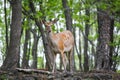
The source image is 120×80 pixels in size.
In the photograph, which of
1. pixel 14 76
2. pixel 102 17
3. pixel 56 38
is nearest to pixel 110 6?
pixel 102 17

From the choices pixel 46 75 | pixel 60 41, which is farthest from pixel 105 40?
pixel 46 75

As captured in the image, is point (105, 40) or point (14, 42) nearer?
point (14, 42)

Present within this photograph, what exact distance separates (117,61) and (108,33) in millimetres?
1469

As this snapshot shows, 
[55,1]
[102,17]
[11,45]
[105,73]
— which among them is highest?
[55,1]

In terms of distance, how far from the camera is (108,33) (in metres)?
14.4

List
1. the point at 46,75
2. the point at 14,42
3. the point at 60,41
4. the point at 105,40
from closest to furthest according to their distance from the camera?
1. the point at 46,75
2. the point at 14,42
3. the point at 60,41
4. the point at 105,40

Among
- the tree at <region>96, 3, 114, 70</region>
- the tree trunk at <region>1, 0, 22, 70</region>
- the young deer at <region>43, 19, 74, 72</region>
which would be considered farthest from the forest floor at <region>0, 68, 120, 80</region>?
the tree at <region>96, 3, 114, 70</region>

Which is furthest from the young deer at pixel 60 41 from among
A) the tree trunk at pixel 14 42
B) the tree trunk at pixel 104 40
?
the tree trunk at pixel 104 40

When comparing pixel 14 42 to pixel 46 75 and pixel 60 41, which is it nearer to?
pixel 46 75

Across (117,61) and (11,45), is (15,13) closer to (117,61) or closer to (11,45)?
(11,45)

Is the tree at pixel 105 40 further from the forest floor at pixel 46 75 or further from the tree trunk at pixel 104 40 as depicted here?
the forest floor at pixel 46 75

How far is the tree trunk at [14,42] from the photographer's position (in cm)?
1128

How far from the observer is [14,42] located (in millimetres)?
11469

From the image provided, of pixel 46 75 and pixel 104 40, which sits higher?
pixel 104 40
